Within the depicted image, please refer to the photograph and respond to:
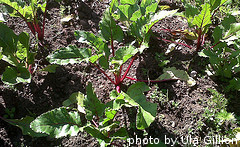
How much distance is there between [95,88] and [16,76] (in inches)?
31.2

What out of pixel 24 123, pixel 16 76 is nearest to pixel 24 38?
pixel 16 76

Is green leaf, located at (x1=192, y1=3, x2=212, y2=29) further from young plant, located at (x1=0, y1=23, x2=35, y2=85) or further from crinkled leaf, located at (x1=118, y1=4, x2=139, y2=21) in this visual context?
young plant, located at (x1=0, y1=23, x2=35, y2=85)

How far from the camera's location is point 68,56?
2.28 m

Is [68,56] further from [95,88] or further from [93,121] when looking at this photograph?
[93,121]

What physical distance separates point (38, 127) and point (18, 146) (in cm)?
53

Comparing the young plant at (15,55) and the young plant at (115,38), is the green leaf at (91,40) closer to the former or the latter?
the young plant at (115,38)

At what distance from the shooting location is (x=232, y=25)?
8.05 feet

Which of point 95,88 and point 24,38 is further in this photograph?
point 95,88

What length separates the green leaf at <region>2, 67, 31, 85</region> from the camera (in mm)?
2258

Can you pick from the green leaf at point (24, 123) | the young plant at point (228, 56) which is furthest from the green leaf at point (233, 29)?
the green leaf at point (24, 123)

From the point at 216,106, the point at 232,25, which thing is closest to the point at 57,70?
the point at 216,106

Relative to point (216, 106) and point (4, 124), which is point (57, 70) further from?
point (216, 106)

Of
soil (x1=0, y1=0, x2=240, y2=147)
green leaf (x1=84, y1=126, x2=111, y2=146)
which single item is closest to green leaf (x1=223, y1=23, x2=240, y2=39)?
soil (x1=0, y1=0, x2=240, y2=147)

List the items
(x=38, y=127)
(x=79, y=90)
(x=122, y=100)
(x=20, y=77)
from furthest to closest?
(x=79, y=90) → (x=20, y=77) → (x=122, y=100) → (x=38, y=127)
